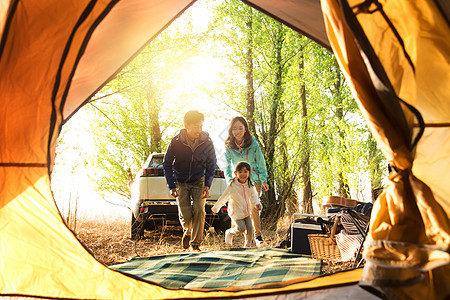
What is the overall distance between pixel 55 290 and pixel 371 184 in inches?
356

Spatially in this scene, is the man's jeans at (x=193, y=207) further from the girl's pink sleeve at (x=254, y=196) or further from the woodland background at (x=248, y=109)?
the woodland background at (x=248, y=109)

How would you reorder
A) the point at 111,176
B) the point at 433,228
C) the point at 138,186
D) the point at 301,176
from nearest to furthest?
the point at 433,228 < the point at 138,186 < the point at 301,176 < the point at 111,176

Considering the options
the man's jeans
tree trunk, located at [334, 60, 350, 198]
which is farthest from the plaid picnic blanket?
tree trunk, located at [334, 60, 350, 198]

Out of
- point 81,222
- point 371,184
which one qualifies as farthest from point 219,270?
point 371,184

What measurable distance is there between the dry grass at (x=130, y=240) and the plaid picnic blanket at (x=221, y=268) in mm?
868

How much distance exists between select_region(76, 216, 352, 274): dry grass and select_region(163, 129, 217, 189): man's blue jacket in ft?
3.92

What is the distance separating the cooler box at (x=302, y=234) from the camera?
4832 mm

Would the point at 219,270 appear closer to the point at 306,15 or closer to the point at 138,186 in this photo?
the point at 306,15

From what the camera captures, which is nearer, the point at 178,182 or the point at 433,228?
the point at 433,228

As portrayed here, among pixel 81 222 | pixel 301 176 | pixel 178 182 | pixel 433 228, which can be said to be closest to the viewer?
pixel 433 228

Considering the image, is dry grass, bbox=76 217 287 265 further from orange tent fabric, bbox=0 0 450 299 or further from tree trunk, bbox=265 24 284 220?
orange tent fabric, bbox=0 0 450 299

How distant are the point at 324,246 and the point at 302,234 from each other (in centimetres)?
51

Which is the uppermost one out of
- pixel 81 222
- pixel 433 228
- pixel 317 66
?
pixel 317 66

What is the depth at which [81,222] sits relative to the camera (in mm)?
8695
